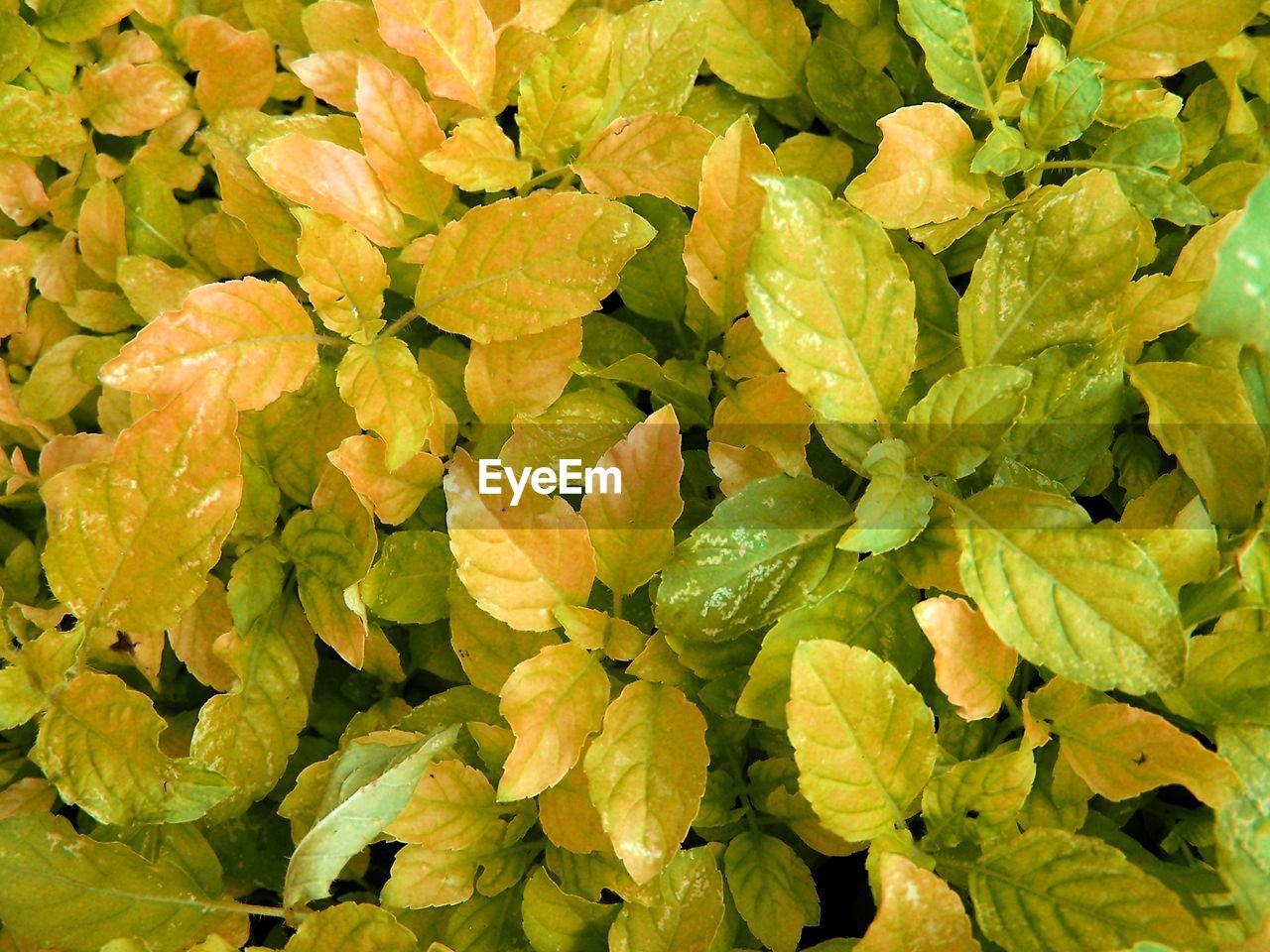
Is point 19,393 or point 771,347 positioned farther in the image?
point 19,393

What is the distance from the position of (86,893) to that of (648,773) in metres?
0.52

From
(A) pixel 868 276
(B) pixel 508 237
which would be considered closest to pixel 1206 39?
(A) pixel 868 276

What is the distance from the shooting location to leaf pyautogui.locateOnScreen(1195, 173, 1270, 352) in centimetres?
59

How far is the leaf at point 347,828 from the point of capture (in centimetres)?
86

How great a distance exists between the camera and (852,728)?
2.70 ft

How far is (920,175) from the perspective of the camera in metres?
0.99

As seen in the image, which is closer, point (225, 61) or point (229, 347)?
→ point (229, 347)

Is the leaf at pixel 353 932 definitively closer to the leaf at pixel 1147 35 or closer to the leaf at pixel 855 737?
the leaf at pixel 855 737

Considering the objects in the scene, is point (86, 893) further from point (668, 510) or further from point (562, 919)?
point (668, 510)

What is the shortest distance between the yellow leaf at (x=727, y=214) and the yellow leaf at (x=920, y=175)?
9cm

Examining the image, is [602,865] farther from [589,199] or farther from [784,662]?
[589,199]

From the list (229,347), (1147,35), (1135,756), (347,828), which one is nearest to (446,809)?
(347,828)

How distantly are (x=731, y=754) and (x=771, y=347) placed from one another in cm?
40

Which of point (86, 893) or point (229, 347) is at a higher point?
point (229, 347)
